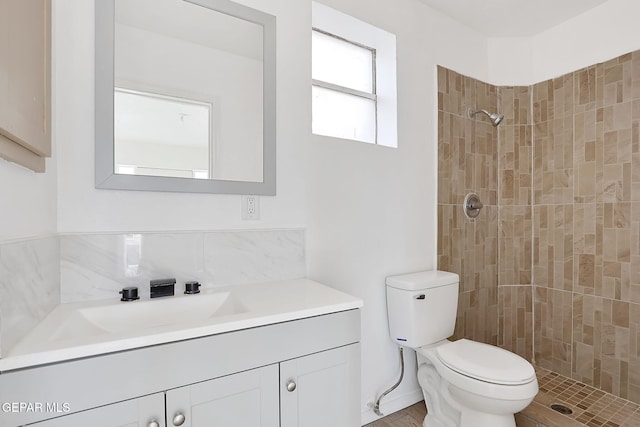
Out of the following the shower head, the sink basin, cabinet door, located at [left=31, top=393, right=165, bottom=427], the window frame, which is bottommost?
cabinet door, located at [left=31, top=393, right=165, bottom=427]

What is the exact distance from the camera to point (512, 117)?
7.99 ft

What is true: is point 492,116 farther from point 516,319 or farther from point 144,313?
point 144,313

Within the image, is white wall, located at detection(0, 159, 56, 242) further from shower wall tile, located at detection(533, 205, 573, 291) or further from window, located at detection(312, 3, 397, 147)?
shower wall tile, located at detection(533, 205, 573, 291)

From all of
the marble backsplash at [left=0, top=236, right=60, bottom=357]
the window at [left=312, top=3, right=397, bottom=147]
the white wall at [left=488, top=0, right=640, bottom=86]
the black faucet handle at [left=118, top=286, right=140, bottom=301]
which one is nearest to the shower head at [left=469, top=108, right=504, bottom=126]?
the white wall at [left=488, top=0, right=640, bottom=86]

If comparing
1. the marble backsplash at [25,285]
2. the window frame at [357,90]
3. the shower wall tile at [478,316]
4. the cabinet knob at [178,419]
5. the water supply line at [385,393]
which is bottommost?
the water supply line at [385,393]

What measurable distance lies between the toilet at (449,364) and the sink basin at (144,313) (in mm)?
997

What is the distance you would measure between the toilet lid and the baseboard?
478 millimetres

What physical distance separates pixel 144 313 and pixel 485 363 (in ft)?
4.87

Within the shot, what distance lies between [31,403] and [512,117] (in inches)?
117

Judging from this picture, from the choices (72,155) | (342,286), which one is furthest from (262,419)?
(72,155)

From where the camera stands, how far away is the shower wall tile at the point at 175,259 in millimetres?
1126

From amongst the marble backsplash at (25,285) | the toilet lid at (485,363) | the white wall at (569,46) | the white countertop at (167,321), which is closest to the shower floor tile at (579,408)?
the toilet lid at (485,363)

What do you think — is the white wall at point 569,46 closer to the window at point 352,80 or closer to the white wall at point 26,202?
the window at point 352,80

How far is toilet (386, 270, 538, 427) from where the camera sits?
4.51ft
